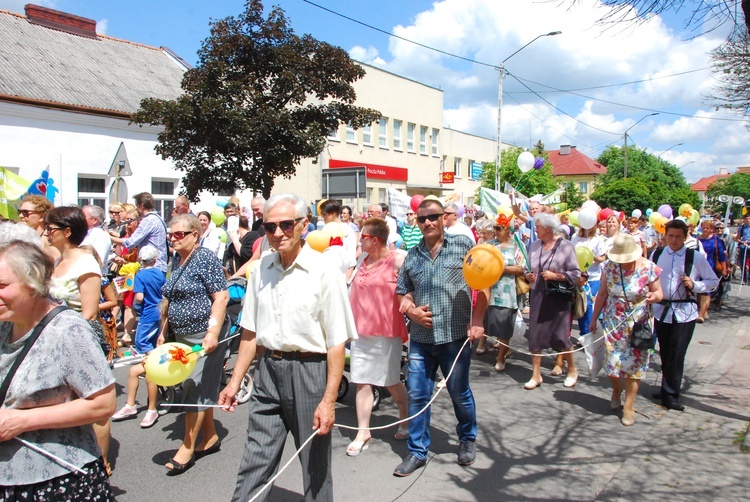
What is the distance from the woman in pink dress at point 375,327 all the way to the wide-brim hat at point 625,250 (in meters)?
2.08

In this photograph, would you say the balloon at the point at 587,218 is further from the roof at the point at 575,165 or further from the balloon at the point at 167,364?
the roof at the point at 575,165

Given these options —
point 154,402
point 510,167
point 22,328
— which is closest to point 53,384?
point 22,328

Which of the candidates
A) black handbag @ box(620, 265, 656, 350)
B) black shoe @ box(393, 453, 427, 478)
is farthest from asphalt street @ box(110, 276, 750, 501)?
black handbag @ box(620, 265, 656, 350)

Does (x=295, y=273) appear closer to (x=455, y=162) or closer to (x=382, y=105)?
(x=382, y=105)

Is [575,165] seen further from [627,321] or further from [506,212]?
[627,321]

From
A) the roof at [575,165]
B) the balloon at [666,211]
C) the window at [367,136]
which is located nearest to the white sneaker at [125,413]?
the balloon at [666,211]

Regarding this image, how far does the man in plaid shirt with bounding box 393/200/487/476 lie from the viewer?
13.8 ft

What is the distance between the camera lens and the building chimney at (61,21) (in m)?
21.2

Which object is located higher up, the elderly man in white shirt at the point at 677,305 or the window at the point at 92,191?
the window at the point at 92,191

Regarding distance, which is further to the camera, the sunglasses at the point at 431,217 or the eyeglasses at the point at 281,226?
the sunglasses at the point at 431,217

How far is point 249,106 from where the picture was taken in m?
16.0

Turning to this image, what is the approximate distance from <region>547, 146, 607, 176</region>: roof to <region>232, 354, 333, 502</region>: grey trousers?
81.9 m

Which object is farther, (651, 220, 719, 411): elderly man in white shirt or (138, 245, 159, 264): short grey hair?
(138, 245, 159, 264): short grey hair

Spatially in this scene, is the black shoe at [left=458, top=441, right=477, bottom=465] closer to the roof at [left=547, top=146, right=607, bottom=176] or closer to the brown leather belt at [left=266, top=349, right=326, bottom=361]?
the brown leather belt at [left=266, top=349, right=326, bottom=361]
